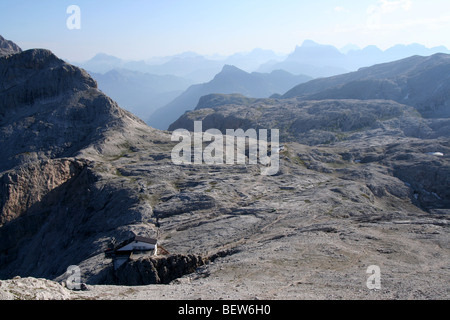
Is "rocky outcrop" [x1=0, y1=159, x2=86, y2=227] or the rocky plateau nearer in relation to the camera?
the rocky plateau

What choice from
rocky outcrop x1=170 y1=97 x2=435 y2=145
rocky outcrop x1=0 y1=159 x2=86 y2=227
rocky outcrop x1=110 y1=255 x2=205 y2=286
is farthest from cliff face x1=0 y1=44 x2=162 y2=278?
rocky outcrop x1=170 y1=97 x2=435 y2=145

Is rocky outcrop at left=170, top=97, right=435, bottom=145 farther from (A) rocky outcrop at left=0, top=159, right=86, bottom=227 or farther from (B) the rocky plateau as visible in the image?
(A) rocky outcrop at left=0, top=159, right=86, bottom=227

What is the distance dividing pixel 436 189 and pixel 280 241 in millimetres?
59545

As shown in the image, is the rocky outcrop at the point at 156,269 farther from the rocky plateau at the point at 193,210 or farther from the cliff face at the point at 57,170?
the cliff face at the point at 57,170

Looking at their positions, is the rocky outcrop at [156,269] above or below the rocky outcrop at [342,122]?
below

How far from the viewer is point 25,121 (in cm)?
10819

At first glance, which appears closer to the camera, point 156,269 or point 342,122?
point 156,269

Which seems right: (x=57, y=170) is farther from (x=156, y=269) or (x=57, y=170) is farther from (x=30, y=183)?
(x=156, y=269)

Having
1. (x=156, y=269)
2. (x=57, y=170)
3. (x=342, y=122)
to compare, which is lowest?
(x=156, y=269)

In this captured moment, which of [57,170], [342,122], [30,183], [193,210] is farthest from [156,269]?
[342,122]

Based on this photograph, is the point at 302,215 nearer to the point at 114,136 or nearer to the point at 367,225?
the point at 367,225

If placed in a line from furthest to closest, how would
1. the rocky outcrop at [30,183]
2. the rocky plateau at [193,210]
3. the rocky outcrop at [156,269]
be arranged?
the rocky outcrop at [30,183], the rocky outcrop at [156,269], the rocky plateau at [193,210]

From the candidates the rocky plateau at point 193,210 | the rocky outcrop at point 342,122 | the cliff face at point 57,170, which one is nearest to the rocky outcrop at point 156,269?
the rocky plateau at point 193,210

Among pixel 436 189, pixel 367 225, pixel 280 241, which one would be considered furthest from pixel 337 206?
pixel 436 189
